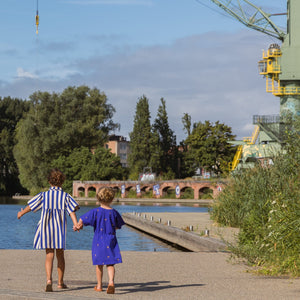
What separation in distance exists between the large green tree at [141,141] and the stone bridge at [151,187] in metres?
3.17

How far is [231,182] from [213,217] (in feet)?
5.24

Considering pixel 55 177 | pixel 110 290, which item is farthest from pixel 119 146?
pixel 110 290

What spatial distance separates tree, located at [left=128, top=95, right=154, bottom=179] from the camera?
83.4m

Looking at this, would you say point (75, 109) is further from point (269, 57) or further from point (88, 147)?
point (269, 57)

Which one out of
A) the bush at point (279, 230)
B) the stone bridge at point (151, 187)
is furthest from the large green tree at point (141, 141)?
the bush at point (279, 230)

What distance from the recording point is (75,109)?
263 ft

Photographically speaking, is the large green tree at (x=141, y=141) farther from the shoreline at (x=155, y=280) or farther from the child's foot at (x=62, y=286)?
the child's foot at (x=62, y=286)

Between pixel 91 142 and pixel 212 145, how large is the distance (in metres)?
15.8

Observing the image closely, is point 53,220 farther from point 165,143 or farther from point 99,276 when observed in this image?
point 165,143

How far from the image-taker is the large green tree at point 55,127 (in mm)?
77062

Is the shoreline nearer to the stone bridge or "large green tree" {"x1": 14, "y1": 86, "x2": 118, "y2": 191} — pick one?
the stone bridge

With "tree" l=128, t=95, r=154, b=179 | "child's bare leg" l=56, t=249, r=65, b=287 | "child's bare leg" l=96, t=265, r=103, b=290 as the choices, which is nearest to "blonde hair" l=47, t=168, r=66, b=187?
"child's bare leg" l=56, t=249, r=65, b=287

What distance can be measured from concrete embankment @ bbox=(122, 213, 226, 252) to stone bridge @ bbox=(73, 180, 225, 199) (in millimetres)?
47254

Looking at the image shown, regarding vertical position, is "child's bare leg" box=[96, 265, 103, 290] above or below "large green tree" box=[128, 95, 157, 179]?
below
